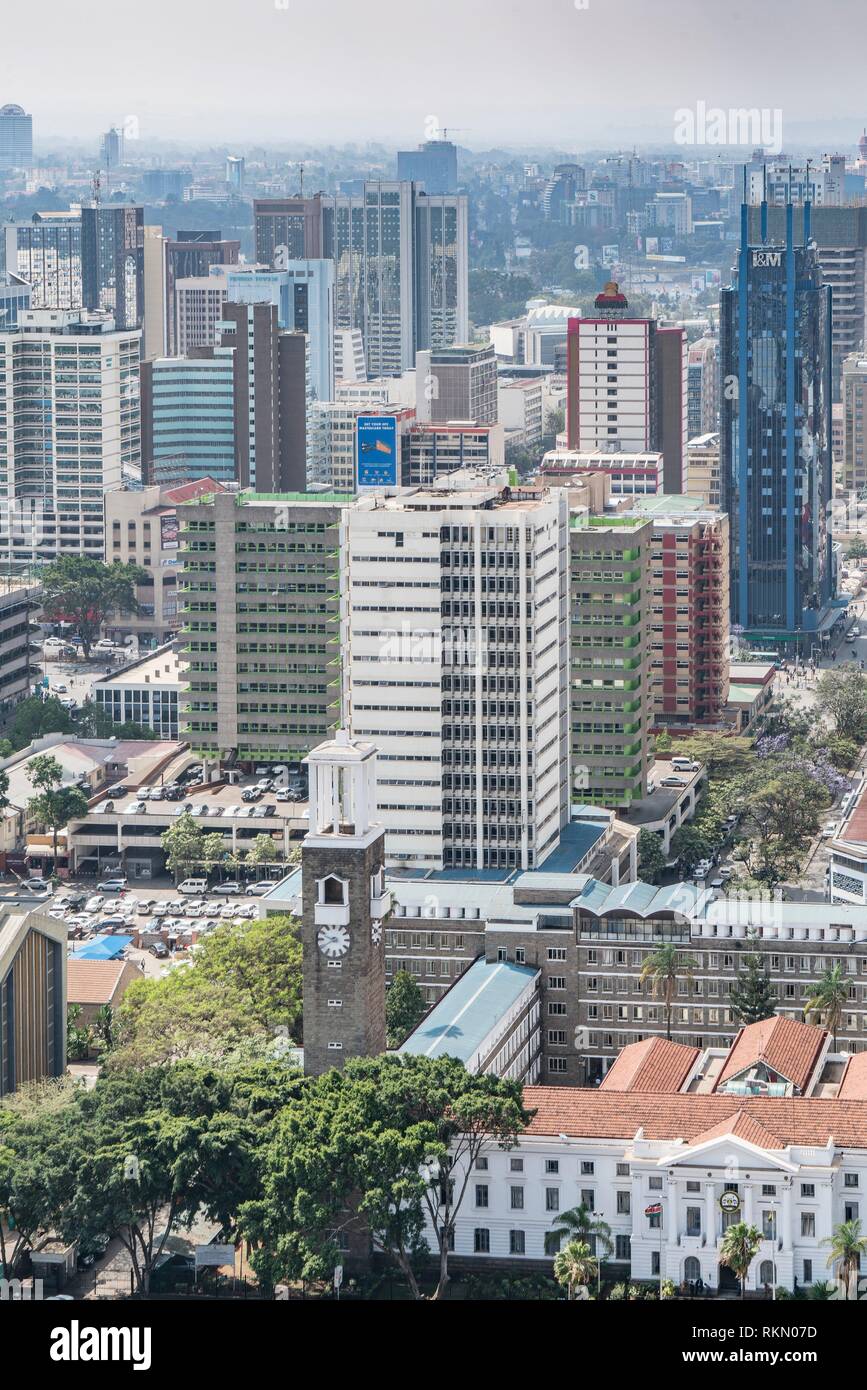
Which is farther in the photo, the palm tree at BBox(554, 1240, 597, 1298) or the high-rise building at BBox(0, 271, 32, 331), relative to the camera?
the high-rise building at BBox(0, 271, 32, 331)

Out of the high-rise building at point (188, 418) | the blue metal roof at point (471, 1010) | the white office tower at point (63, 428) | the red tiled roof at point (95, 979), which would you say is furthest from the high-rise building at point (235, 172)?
the blue metal roof at point (471, 1010)

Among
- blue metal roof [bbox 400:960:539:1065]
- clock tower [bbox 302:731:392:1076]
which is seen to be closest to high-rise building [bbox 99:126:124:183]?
blue metal roof [bbox 400:960:539:1065]

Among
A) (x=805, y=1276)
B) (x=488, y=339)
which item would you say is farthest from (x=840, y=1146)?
(x=488, y=339)

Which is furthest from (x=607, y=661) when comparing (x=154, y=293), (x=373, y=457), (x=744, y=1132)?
(x=154, y=293)

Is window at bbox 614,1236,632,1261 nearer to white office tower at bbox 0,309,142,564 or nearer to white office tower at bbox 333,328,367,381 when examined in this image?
white office tower at bbox 0,309,142,564

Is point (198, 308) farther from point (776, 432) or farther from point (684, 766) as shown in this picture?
point (684, 766)

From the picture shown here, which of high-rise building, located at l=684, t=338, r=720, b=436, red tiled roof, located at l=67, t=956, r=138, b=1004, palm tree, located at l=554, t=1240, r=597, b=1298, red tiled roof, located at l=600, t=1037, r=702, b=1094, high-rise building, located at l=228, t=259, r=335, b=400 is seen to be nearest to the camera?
A: palm tree, located at l=554, t=1240, r=597, b=1298
